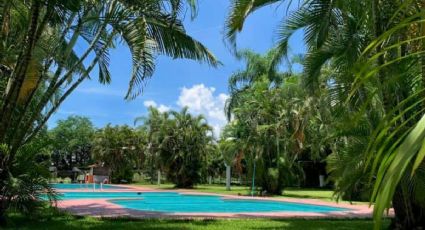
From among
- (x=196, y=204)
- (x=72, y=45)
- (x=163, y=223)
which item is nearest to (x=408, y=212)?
(x=163, y=223)

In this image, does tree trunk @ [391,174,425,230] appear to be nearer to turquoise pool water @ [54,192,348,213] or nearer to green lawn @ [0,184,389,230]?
green lawn @ [0,184,389,230]

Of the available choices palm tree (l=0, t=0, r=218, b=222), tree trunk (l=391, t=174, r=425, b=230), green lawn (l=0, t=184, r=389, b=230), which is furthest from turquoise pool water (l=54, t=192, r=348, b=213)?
tree trunk (l=391, t=174, r=425, b=230)

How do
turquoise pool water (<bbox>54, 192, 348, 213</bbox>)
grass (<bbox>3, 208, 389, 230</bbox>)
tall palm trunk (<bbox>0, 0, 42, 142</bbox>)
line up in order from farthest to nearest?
turquoise pool water (<bbox>54, 192, 348, 213</bbox>)
grass (<bbox>3, 208, 389, 230</bbox>)
tall palm trunk (<bbox>0, 0, 42, 142</bbox>)

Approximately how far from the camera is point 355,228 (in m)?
11.0

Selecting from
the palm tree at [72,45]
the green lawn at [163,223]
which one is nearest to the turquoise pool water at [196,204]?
the green lawn at [163,223]

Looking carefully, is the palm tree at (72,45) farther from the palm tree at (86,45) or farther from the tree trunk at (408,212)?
the tree trunk at (408,212)

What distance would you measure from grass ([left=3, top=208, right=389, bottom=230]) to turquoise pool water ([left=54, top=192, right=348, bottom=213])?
8.94 ft

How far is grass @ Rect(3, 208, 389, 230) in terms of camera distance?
10242mm

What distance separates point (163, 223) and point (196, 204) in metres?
9.53

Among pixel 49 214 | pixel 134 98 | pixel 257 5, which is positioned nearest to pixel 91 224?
→ pixel 49 214

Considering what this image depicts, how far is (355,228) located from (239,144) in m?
16.2

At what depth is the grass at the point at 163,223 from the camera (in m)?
10.2

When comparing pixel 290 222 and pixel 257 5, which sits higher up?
pixel 257 5

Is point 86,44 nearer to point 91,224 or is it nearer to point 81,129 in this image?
point 91,224
